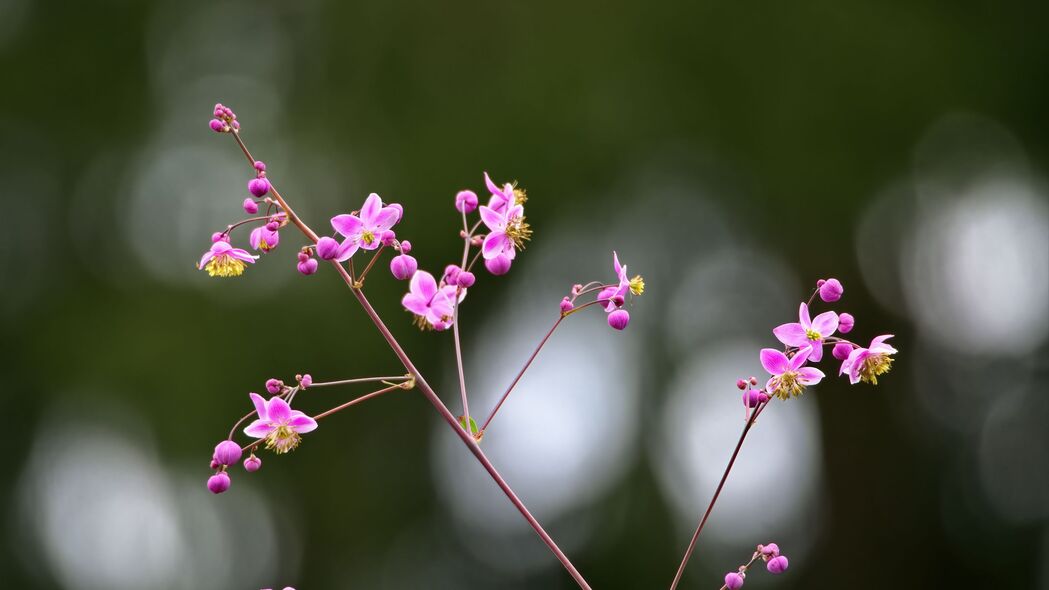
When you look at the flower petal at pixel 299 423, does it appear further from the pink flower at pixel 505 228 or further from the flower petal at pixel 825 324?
the flower petal at pixel 825 324

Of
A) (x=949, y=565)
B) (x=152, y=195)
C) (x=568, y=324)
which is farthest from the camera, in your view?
(x=152, y=195)

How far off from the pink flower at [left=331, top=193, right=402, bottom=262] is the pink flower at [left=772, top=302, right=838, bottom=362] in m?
0.54

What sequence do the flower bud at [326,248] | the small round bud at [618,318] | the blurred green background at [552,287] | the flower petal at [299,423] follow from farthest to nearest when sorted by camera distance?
1. the blurred green background at [552,287]
2. the small round bud at [618,318]
3. the flower petal at [299,423]
4. the flower bud at [326,248]

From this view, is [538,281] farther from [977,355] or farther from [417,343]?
[977,355]

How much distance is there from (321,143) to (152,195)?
1.46 meters

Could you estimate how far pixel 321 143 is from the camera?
370 inches

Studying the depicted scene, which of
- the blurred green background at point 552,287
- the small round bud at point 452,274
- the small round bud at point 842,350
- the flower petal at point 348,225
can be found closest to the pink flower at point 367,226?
the flower petal at point 348,225

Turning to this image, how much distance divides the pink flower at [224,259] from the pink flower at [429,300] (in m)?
0.24

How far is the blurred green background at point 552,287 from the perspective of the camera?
8.05 m

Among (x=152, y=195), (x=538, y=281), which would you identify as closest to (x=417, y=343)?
(x=538, y=281)

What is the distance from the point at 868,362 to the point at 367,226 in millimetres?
755

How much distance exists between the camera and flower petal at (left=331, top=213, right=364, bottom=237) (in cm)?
148

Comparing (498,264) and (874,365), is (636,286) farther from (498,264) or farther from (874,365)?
(874,365)

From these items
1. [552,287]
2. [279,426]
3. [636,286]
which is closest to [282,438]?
[279,426]
